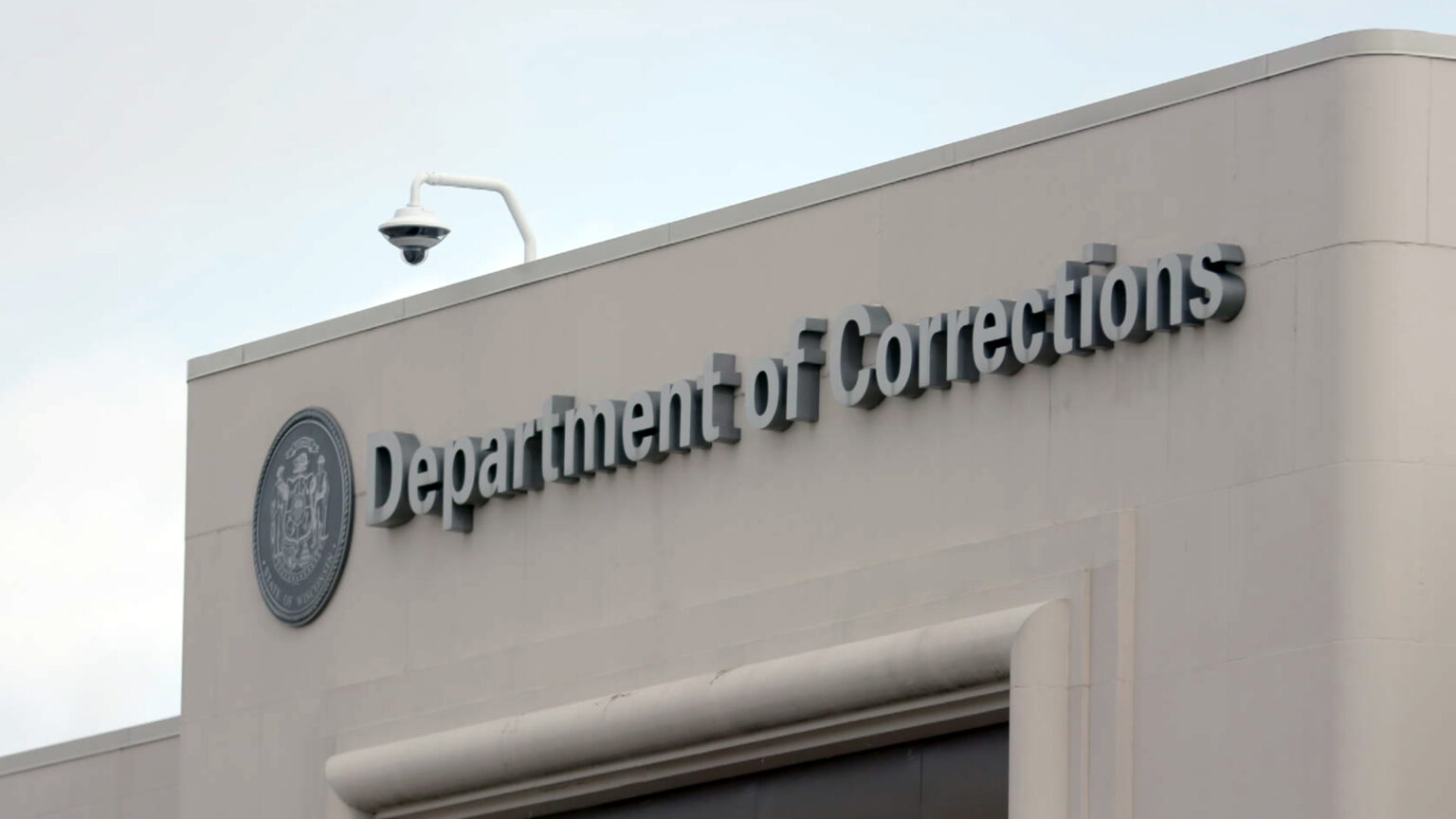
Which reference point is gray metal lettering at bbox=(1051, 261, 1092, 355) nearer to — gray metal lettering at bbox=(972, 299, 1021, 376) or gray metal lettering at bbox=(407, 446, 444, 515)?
gray metal lettering at bbox=(972, 299, 1021, 376)

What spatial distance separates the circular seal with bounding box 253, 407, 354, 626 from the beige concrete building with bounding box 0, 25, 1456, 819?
0.04 meters

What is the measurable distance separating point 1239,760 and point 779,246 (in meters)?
5.27

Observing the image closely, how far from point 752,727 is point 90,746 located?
35.7 ft

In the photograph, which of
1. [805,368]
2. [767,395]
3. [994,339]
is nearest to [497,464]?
[767,395]

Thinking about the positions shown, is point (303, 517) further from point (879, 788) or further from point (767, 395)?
point (879, 788)

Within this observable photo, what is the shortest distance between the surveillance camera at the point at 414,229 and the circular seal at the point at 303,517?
172 centimetres

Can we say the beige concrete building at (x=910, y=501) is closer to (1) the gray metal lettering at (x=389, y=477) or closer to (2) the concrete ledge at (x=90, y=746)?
(1) the gray metal lettering at (x=389, y=477)

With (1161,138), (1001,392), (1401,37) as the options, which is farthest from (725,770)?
(1401,37)

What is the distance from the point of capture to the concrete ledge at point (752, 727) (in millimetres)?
19672

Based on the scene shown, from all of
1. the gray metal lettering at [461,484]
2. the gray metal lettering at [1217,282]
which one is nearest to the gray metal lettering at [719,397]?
the gray metal lettering at [461,484]

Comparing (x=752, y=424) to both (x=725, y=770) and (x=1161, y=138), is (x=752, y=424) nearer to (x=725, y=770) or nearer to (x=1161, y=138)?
(x=725, y=770)

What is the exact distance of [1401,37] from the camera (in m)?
18.9

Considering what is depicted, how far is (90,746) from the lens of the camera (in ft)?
101

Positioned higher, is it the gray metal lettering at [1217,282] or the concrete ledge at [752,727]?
the gray metal lettering at [1217,282]
